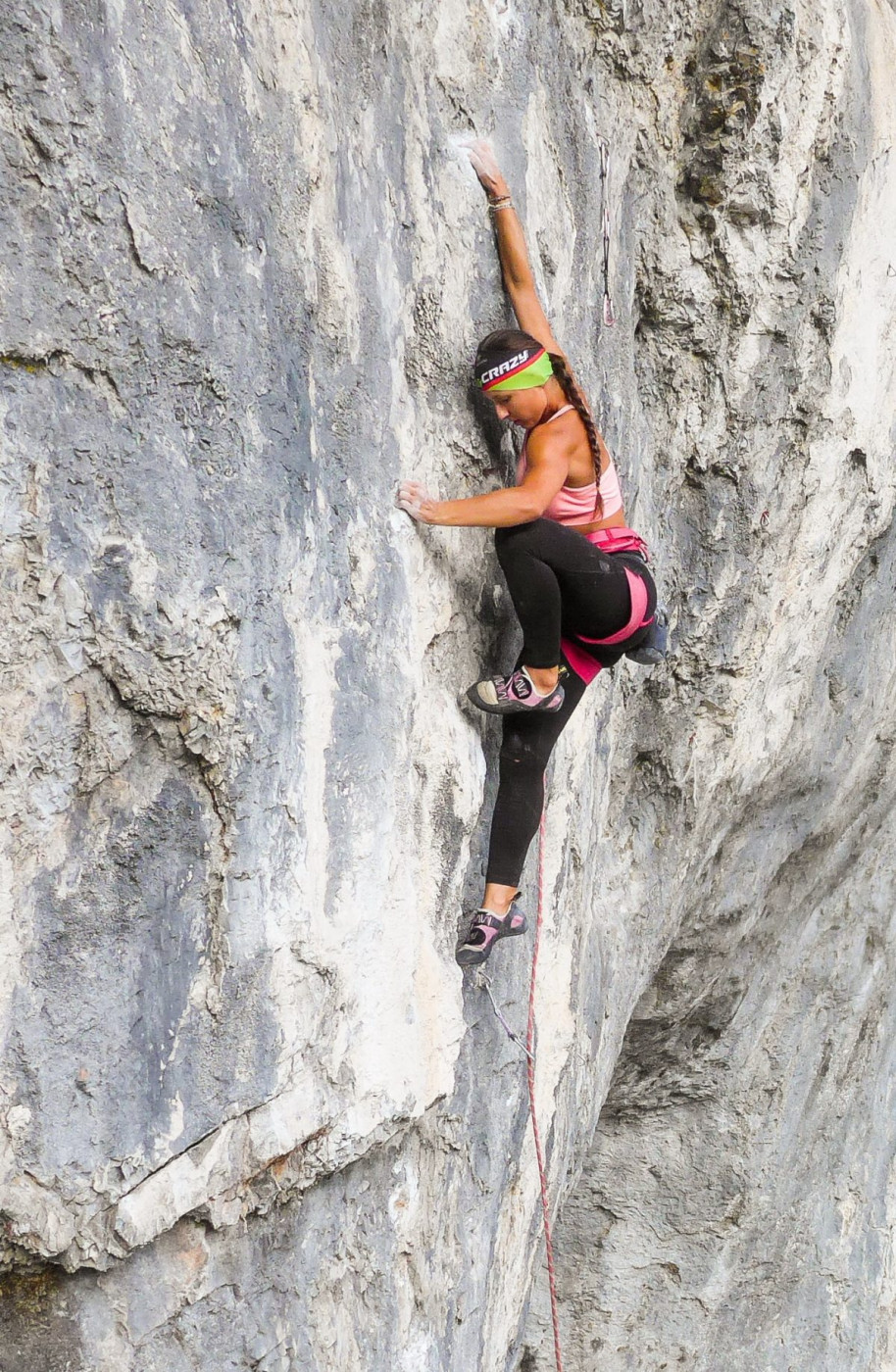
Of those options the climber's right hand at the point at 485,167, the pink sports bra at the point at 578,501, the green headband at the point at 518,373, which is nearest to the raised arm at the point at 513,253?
the climber's right hand at the point at 485,167

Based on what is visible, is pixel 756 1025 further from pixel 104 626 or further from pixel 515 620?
pixel 104 626

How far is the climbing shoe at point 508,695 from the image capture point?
300 cm

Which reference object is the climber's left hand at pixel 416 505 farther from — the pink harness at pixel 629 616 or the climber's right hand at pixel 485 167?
the climber's right hand at pixel 485 167

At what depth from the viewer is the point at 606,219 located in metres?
3.56

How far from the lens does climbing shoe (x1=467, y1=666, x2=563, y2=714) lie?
3.00m

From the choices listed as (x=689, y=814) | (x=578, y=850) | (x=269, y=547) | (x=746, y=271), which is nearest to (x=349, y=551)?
(x=269, y=547)

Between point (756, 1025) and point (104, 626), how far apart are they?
15.5 ft

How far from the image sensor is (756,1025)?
595 cm

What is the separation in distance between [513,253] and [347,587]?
40.4 inches

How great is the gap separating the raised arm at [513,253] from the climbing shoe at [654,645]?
81cm

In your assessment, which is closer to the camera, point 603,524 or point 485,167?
point 485,167

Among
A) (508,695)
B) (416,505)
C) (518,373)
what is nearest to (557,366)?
(518,373)

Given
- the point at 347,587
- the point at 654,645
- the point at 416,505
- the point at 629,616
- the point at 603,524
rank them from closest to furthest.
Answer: the point at 347,587
the point at 416,505
the point at 629,616
the point at 603,524
the point at 654,645

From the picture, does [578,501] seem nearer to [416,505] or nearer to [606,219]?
[416,505]
